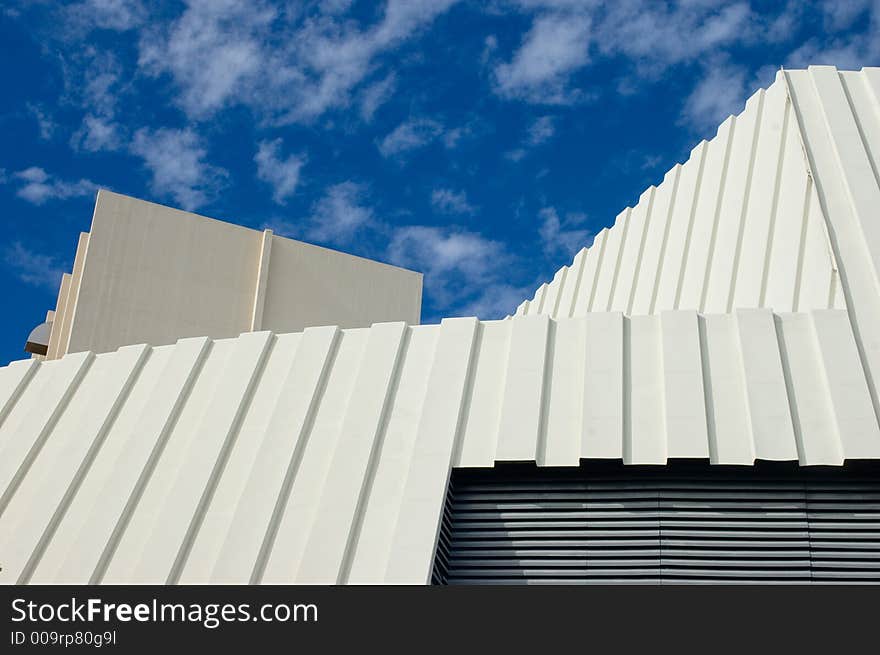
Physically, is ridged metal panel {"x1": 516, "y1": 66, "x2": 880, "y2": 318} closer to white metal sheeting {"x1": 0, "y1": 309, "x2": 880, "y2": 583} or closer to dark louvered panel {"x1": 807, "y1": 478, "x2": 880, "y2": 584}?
white metal sheeting {"x1": 0, "y1": 309, "x2": 880, "y2": 583}

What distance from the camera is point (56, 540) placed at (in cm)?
998

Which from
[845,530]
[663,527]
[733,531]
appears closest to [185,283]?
[663,527]

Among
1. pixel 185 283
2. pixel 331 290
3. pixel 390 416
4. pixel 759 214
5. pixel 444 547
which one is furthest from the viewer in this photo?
pixel 331 290

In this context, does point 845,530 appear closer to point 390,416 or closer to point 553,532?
point 553,532

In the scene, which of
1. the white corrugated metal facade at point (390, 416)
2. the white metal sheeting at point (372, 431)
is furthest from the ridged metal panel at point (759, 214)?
the white metal sheeting at point (372, 431)

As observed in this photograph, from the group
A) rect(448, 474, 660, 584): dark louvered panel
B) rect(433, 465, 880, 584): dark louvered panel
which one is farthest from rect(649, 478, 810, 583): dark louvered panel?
rect(448, 474, 660, 584): dark louvered panel

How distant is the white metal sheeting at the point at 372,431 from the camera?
9.03 meters

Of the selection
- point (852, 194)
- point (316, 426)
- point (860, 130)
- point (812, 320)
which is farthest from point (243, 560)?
point (860, 130)

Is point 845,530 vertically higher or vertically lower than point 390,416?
lower

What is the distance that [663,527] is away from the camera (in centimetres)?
896

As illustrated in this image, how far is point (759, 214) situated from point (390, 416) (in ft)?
20.9

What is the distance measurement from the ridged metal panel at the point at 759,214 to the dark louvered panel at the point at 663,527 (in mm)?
2613
